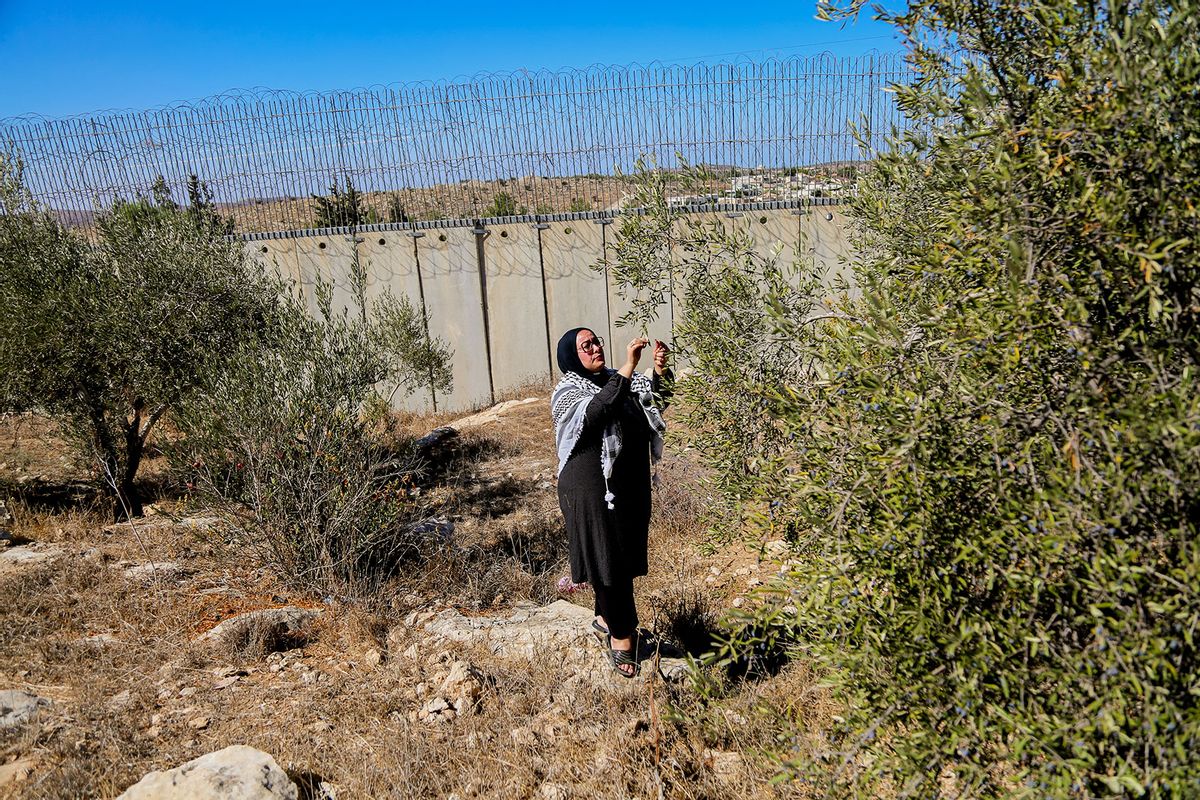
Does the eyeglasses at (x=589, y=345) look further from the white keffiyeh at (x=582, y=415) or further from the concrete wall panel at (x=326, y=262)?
the concrete wall panel at (x=326, y=262)

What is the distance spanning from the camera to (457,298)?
12.8 metres

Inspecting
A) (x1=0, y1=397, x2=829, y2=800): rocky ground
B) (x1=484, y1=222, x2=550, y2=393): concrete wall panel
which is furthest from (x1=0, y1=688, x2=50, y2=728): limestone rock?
(x1=484, y1=222, x2=550, y2=393): concrete wall panel

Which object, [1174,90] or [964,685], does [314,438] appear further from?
[1174,90]

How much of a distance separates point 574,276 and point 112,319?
22.2ft

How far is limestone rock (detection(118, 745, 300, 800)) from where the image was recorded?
316cm

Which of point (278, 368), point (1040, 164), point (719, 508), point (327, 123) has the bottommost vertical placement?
point (719, 508)

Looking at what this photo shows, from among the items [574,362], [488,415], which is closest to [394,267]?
[488,415]

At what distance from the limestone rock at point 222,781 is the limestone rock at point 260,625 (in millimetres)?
1614

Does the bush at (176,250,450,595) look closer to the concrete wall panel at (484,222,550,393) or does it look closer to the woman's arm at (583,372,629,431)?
the woman's arm at (583,372,629,431)

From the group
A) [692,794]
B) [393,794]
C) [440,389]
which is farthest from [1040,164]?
[440,389]

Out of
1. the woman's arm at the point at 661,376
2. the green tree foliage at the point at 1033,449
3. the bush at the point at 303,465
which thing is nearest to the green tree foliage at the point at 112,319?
the bush at the point at 303,465

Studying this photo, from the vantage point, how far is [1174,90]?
5.66ft

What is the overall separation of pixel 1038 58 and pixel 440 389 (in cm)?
A: 1118

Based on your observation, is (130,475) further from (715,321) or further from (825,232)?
(825,232)
